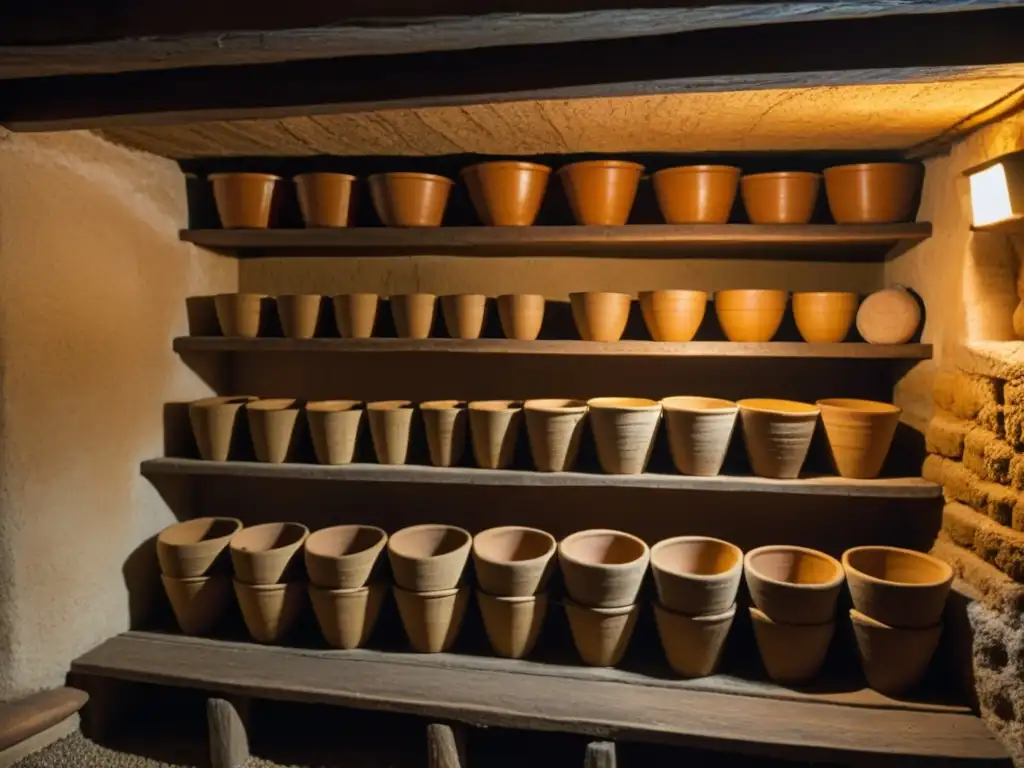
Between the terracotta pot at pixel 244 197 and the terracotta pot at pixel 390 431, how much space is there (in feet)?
2.55

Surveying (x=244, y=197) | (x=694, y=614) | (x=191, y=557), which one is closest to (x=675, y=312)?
(x=694, y=614)

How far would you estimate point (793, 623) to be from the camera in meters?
1.96

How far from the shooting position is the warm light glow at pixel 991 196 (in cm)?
172

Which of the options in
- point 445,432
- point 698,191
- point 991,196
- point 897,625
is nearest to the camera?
point 991,196

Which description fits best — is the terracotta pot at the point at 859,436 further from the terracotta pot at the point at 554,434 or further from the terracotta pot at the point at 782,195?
the terracotta pot at the point at 554,434

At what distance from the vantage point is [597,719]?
1881mm

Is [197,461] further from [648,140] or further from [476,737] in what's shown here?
[648,140]

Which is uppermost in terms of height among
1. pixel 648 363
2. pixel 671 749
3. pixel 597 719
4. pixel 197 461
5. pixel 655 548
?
pixel 648 363

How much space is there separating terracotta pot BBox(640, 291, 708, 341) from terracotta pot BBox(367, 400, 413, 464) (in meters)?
0.87

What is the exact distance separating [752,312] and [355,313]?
131cm

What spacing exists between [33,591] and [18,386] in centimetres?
61

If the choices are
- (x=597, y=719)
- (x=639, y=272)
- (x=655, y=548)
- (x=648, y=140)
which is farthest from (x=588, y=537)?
(x=648, y=140)

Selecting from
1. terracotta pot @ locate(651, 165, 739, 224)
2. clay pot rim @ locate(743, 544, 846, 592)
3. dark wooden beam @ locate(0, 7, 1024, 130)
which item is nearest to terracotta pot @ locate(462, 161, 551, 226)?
terracotta pot @ locate(651, 165, 739, 224)

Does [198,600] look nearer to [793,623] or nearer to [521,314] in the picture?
[521,314]
